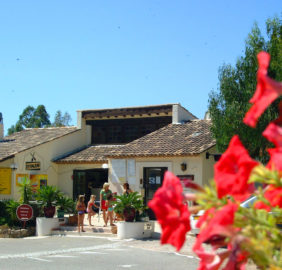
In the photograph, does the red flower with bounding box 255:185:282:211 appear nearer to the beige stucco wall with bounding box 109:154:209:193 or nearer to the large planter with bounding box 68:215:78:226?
the large planter with bounding box 68:215:78:226

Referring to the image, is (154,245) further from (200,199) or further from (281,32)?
(200,199)

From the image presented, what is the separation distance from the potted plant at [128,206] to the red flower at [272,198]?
50.4 feet

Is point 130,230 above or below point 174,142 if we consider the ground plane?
below


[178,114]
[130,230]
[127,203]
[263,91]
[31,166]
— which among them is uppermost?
[178,114]

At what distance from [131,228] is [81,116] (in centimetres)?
1214

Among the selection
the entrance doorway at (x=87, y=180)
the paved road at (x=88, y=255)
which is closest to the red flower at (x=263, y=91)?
the paved road at (x=88, y=255)

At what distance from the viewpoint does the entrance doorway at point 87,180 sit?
25312 mm

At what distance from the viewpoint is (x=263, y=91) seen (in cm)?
106

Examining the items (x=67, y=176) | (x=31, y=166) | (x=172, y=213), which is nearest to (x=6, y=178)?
(x=31, y=166)

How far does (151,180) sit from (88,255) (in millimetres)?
8485

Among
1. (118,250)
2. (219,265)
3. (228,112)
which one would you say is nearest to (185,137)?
(228,112)

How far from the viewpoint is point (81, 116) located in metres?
27.4

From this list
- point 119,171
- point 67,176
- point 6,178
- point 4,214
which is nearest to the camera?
point 4,214

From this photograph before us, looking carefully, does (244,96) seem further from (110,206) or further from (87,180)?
(87,180)
